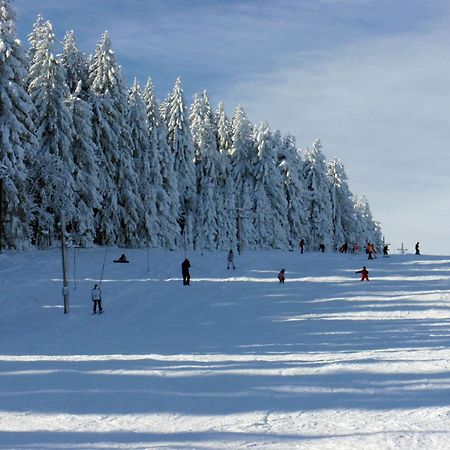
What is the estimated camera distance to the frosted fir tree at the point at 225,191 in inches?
2483

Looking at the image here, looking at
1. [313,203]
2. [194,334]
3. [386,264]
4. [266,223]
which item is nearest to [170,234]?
[266,223]

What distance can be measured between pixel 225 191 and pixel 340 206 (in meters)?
19.3

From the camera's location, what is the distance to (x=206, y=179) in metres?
62.9

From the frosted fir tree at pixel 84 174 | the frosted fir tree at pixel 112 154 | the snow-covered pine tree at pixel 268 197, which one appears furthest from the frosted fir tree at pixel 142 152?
the snow-covered pine tree at pixel 268 197

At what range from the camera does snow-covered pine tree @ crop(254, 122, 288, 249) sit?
64.7m

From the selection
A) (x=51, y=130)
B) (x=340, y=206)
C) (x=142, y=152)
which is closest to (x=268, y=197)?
(x=340, y=206)

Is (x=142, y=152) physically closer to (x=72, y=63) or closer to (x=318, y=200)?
(x=72, y=63)

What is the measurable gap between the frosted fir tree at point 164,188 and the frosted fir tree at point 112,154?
12.6ft

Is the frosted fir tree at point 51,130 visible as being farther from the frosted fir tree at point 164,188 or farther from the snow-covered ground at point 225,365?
the frosted fir tree at point 164,188

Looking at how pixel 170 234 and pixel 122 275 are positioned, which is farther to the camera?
pixel 170 234

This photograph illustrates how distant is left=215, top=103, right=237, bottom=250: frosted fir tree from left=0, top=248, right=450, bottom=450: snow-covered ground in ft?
105

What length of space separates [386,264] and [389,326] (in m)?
18.4

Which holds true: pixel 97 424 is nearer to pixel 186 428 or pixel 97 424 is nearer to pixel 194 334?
pixel 186 428

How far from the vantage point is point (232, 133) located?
70.5 meters
